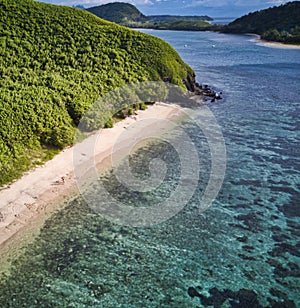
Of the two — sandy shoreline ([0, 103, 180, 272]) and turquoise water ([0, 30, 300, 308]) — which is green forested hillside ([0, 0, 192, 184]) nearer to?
sandy shoreline ([0, 103, 180, 272])

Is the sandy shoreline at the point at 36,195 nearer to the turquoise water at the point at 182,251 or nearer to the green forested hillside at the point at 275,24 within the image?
the turquoise water at the point at 182,251

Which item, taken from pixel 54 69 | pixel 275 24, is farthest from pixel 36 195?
pixel 275 24

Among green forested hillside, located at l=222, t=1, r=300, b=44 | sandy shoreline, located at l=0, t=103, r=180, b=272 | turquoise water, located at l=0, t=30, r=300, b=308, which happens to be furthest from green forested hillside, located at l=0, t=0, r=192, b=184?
green forested hillside, located at l=222, t=1, r=300, b=44

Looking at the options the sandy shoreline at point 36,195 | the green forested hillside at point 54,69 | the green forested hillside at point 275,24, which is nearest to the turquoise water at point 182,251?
the sandy shoreline at point 36,195

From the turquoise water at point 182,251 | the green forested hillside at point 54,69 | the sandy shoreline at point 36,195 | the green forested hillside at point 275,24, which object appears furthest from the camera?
the green forested hillside at point 275,24

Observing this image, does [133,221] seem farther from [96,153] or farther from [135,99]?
[135,99]

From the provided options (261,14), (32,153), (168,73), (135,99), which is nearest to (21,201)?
(32,153)
